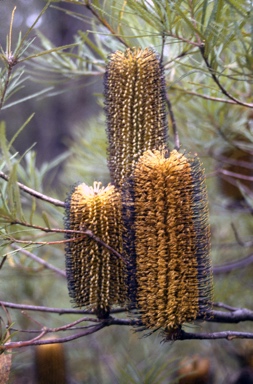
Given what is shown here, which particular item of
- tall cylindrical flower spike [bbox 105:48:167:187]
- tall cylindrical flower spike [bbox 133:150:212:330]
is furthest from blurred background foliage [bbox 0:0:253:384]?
tall cylindrical flower spike [bbox 133:150:212:330]

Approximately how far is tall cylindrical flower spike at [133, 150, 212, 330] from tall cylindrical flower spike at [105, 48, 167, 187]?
0.06m

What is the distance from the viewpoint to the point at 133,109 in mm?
482

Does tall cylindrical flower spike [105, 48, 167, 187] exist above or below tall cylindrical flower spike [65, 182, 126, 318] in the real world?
above

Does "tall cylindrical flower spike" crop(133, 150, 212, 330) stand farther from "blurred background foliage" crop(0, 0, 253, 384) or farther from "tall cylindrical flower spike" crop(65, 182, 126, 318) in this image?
"blurred background foliage" crop(0, 0, 253, 384)

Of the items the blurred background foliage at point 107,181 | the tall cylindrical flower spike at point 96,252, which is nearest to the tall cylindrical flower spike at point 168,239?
the tall cylindrical flower spike at point 96,252

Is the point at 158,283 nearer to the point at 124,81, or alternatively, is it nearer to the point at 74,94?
the point at 124,81

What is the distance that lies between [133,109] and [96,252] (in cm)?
15

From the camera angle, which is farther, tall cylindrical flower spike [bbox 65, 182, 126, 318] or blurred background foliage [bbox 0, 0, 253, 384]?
blurred background foliage [bbox 0, 0, 253, 384]

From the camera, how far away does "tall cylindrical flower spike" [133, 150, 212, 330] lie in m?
0.41

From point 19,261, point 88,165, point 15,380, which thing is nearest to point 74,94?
point 88,165

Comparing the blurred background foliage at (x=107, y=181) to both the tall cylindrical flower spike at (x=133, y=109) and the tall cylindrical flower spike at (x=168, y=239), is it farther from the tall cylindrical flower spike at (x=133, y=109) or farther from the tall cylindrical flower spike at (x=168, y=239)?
the tall cylindrical flower spike at (x=168, y=239)

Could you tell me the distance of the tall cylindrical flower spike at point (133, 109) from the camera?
1.58 feet

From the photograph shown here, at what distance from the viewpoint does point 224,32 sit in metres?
0.47

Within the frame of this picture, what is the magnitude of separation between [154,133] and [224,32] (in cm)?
12
